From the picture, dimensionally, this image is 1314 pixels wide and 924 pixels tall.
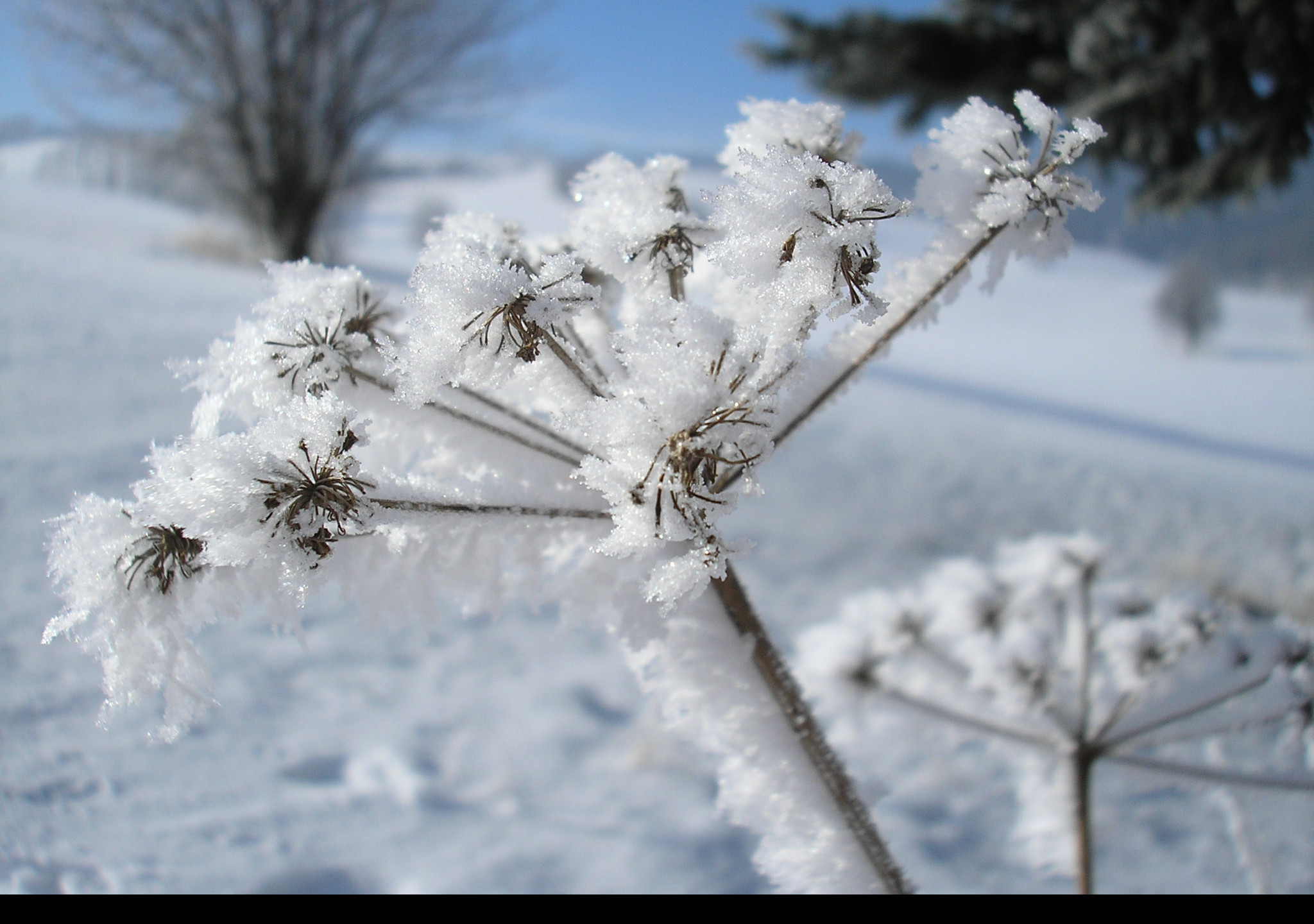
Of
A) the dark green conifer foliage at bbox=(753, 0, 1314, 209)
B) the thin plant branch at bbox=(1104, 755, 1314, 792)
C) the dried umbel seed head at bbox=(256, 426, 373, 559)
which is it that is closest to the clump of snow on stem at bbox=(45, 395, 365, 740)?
the dried umbel seed head at bbox=(256, 426, 373, 559)

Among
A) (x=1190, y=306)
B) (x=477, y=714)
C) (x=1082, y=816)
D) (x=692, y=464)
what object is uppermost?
(x=1190, y=306)

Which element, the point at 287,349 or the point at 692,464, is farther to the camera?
the point at 287,349

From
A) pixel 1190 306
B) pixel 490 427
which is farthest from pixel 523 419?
pixel 1190 306

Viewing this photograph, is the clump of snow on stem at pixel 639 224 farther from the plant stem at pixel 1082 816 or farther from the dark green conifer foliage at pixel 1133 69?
the dark green conifer foliage at pixel 1133 69

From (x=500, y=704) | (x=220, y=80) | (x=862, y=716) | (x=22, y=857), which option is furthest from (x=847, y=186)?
(x=220, y=80)

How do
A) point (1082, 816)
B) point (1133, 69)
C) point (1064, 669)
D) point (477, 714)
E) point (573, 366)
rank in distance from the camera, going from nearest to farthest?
point (573, 366), point (1082, 816), point (1064, 669), point (477, 714), point (1133, 69)

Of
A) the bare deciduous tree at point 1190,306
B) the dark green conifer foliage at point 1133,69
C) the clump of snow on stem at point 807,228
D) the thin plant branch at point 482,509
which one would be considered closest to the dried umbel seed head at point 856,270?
the clump of snow on stem at point 807,228

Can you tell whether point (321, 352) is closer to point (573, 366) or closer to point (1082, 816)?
point (573, 366)
